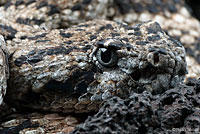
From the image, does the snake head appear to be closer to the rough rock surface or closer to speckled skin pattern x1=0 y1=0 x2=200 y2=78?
the rough rock surface

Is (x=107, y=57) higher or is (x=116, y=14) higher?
(x=116, y=14)

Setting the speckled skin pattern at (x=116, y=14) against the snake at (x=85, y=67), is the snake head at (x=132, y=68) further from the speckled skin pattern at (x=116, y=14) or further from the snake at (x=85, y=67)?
the speckled skin pattern at (x=116, y=14)

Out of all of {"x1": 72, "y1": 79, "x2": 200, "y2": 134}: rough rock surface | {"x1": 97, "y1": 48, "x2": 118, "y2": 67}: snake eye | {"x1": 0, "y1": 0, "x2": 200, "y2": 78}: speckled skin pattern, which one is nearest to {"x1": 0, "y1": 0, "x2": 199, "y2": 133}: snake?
{"x1": 97, "y1": 48, "x2": 118, "y2": 67}: snake eye

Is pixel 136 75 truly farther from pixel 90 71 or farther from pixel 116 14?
pixel 116 14

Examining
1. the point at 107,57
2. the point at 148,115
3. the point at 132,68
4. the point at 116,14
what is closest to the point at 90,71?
the point at 107,57

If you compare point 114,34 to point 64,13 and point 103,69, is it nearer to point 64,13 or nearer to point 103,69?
point 103,69

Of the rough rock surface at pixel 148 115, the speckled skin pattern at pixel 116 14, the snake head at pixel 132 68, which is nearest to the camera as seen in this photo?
the rough rock surface at pixel 148 115

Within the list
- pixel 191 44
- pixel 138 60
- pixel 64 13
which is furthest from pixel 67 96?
pixel 191 44

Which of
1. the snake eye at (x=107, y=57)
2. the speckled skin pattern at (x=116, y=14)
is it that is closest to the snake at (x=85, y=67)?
the snake eye at (x=107, y=57)
